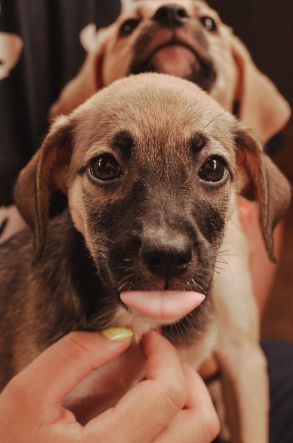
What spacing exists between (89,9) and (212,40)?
0.58 metres

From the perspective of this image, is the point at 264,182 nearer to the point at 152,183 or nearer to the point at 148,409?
the point at 152,183

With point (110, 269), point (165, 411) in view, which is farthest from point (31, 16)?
point (165, 411)

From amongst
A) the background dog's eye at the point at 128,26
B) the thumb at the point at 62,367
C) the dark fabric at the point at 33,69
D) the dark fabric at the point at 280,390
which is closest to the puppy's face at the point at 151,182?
the thumb at the point at 62,367

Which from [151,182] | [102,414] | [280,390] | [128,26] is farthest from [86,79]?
[280,390]

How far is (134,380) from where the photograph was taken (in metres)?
1.71

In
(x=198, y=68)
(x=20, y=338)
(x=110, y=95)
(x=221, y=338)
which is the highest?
(x=110, y=95)

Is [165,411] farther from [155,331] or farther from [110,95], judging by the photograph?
[110,95]

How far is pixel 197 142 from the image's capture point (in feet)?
4.85

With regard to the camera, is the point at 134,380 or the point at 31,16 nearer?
the point at 134,380

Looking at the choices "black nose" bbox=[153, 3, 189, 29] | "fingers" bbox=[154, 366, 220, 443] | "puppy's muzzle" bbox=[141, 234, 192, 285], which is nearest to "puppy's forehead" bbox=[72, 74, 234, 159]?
"puppy's muzzle" bbox=[141, 234, 192, 285]

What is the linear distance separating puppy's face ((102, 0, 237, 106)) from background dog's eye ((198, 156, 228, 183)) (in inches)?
27.8

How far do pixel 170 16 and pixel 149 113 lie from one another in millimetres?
930

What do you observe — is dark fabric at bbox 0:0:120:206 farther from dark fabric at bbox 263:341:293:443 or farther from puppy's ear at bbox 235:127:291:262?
dark fabric at bbox 263:341:293:443

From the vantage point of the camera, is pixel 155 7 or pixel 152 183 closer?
pixel 152 183
